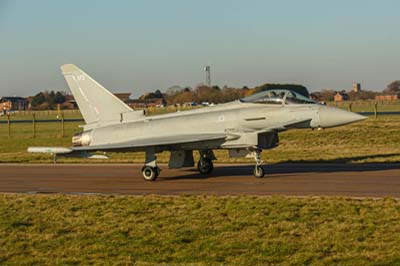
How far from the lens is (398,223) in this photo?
11797 millimetres

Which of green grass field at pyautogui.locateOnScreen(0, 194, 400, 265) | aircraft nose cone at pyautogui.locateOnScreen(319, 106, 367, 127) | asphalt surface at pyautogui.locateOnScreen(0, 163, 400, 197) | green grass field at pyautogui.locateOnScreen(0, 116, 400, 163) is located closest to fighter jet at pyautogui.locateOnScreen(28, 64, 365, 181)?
aircraft nose cone at pyautogui.locateOnScreen(319, 106, 367, 127)

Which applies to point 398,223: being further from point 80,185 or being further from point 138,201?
point 80,185

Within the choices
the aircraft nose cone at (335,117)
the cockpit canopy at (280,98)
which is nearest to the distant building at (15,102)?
the cockpit canopy at (280,98)

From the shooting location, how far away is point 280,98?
804 inches

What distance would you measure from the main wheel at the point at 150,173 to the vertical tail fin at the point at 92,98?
8.13ft

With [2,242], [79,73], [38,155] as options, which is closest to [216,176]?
[79,73]

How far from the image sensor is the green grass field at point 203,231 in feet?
32.2

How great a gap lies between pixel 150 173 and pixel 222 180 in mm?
2244

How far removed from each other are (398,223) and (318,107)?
8425 mm

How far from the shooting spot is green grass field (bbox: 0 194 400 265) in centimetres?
982

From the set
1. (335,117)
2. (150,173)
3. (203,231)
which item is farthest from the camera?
(150,173)

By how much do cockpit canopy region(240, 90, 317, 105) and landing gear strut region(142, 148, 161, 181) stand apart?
3404 mm

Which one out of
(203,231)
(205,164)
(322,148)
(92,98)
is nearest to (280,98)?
(205,164)

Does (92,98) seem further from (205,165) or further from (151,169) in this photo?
(205,165)
